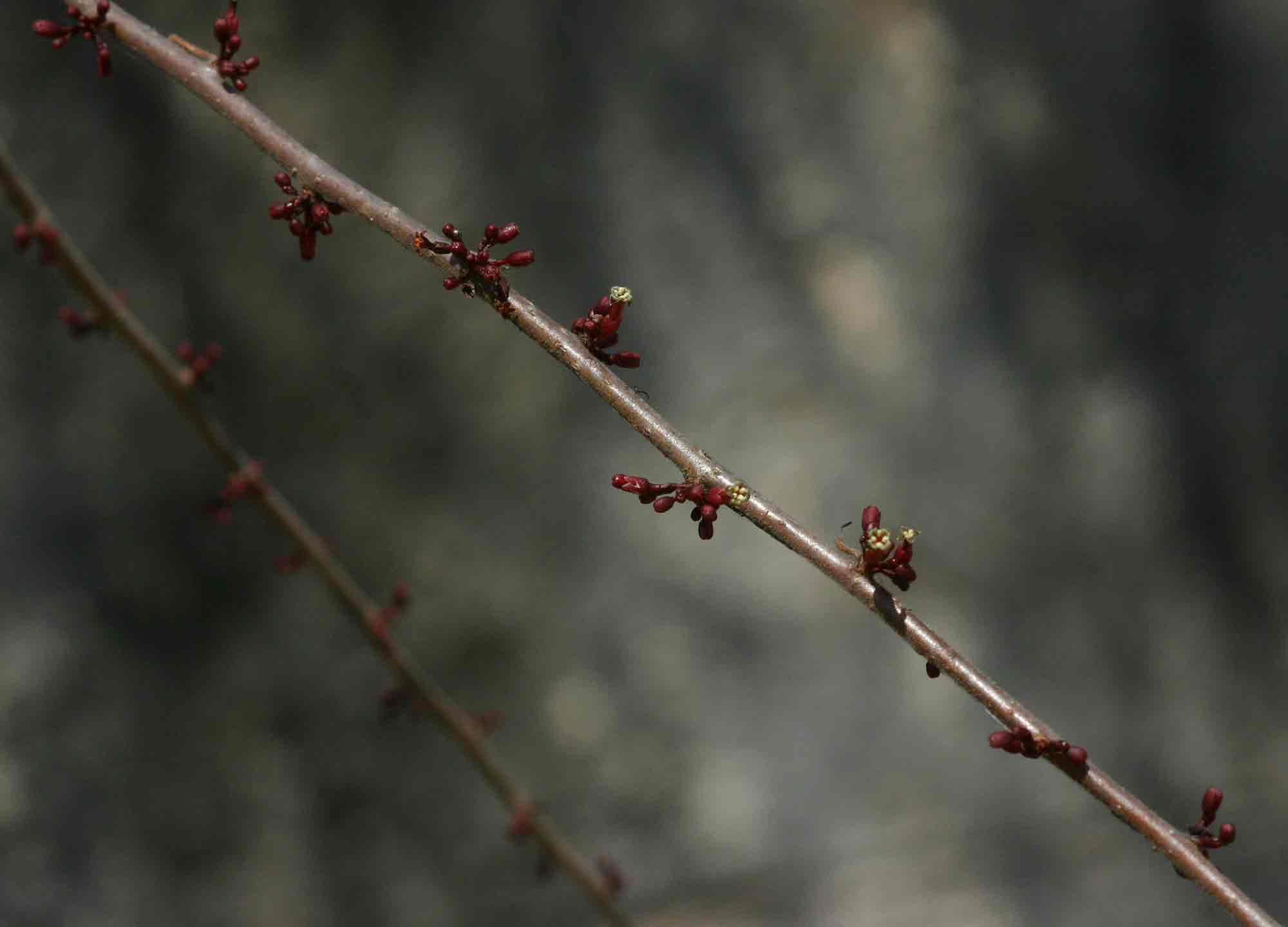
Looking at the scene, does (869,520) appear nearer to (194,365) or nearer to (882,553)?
(882,553)

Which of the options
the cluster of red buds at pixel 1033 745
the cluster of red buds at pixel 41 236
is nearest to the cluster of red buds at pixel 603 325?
the cluster of red buds at pixel 1033 745

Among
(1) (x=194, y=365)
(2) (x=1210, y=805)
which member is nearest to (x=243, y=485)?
(1) (x=194, y=365)

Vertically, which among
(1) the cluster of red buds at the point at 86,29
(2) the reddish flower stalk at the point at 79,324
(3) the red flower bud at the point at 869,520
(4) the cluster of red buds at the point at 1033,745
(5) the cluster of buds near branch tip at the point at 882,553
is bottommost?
(4) the cluster of red buds at the point at 1033,745

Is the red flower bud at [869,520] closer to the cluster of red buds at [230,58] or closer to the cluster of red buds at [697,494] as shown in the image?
the cluster of red buds at [697,494]

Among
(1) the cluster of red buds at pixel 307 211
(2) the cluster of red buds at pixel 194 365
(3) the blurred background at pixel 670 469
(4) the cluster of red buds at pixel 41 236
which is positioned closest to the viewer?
(1) the cluster of red buds at pixel 307 211

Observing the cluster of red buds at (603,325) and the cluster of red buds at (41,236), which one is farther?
the cluster of red buds at (41,236)
